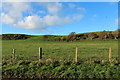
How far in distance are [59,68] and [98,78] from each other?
3.13 metres

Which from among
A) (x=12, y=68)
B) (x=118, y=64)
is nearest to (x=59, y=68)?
(x=12, y=68)

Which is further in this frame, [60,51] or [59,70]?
[60,51]

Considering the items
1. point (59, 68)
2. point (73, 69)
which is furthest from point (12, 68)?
point (73, 69)

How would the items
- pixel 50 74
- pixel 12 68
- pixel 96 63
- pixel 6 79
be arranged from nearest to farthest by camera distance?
1. pixel 6 79
2. pixel 50 74
3. pixel 12 68
4. pixel 96 63

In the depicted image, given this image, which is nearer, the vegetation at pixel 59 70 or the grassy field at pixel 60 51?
the vegetation at pixel 59 70

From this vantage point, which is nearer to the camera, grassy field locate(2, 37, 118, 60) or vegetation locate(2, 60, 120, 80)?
vegetation locate(2, 60, 120, 80)

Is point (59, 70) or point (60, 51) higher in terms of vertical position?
point (60, 51)

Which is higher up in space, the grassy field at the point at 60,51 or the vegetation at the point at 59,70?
the grassy field at the point at 60,51

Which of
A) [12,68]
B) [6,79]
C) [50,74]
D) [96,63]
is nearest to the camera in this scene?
[6,79]

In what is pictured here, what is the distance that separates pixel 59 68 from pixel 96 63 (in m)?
Result: 3.60

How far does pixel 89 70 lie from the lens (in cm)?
1138

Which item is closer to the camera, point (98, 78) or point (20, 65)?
point (98, 78)

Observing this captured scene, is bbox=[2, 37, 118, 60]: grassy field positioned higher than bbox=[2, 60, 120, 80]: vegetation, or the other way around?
bbox=[2, 37, 118, 60]: grassy field

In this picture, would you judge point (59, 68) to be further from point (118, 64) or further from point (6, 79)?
point (118, 64)
